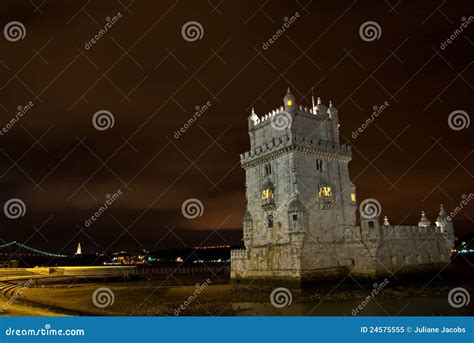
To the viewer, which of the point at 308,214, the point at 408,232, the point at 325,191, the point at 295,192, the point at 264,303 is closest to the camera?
the point at 264,303

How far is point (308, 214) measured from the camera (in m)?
35.8

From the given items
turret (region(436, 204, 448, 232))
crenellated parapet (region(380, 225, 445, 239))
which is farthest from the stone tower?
turret (region(436, 204, 448, 232))

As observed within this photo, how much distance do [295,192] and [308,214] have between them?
7.86 ft

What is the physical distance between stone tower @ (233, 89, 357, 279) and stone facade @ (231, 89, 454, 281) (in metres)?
0.09

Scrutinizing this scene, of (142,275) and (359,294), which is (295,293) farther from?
(142,275)

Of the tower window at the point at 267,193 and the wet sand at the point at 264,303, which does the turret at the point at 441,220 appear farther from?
the tower window at the point at 267,193

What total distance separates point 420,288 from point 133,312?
24878 millimetres

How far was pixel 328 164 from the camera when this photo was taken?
128 ft

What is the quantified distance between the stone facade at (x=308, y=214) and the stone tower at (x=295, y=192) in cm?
9

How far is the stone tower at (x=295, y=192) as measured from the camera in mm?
35156

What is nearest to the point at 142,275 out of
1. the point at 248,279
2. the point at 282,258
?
the point at 248,279

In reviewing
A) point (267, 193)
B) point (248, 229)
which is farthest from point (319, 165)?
point (248, 229)

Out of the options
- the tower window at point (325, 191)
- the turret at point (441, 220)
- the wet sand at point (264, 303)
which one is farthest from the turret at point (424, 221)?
the tower window at point (325, 191)

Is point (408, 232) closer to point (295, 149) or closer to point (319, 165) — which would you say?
point (319, 165)
